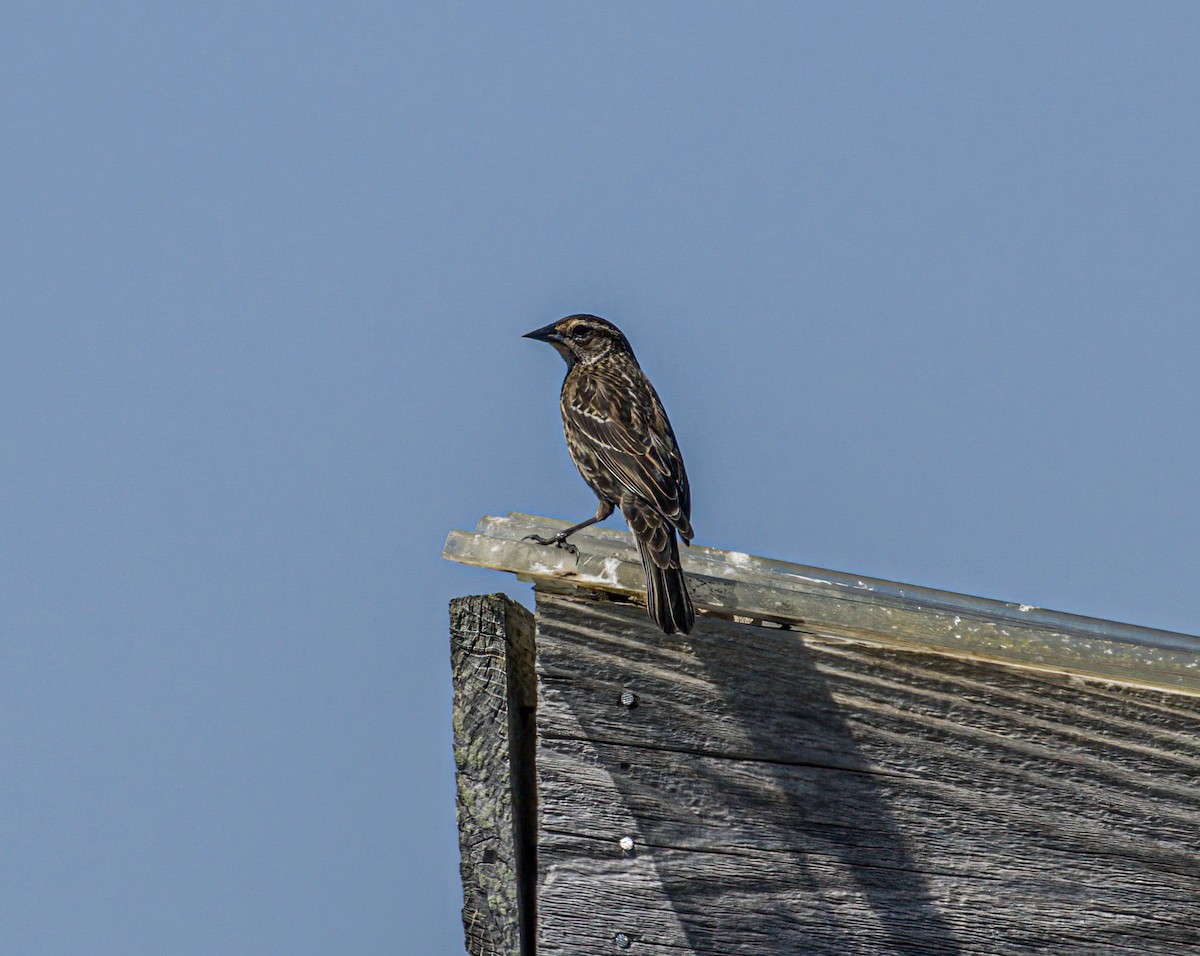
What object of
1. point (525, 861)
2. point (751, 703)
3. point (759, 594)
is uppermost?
point (759, 594)

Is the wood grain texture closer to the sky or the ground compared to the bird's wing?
closer to the ground

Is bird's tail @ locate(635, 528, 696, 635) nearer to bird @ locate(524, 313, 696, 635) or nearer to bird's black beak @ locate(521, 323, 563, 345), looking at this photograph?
bird @ locate(524, 313, 696, 635)

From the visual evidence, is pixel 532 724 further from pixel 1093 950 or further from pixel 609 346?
pixel 609 346

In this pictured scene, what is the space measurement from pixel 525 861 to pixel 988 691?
88cm

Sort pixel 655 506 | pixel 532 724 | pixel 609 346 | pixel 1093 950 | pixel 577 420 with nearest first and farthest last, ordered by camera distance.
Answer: pixel 1093 950 → pixel 532 724 → pixel 655 506 → pixel 577 420 → pixel 609 346

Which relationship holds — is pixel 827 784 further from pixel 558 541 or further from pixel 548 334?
pixel 548 334

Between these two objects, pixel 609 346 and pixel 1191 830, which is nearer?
pixel 1191 830

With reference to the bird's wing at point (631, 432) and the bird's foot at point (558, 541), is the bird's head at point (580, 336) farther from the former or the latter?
the bird's foot at point (558, 541)

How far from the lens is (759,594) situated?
8.52 ft

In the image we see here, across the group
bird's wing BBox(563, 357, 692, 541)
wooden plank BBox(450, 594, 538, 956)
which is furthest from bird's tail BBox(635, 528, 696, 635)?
bird's wing BBox(563, 357, 692, 541)

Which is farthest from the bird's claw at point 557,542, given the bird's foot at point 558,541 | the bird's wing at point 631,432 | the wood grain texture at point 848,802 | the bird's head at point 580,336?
the bird's head at point 580,336

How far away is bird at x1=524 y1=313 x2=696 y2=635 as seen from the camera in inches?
124

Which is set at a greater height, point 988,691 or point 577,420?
point 577,420

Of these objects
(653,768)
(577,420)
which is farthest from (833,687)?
(577,420)
